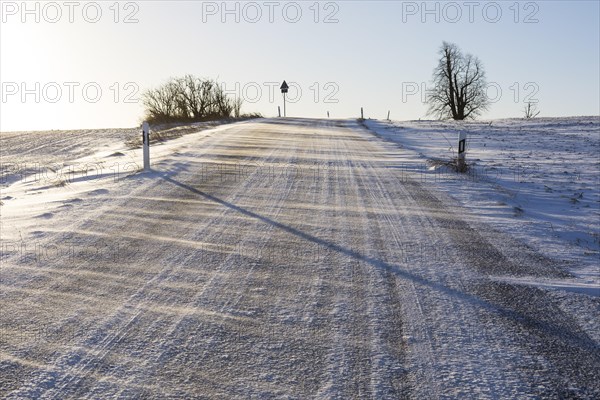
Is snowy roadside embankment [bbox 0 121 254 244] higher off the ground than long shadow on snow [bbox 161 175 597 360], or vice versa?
snowy roadside embankment [bbox 0 121 254 244]

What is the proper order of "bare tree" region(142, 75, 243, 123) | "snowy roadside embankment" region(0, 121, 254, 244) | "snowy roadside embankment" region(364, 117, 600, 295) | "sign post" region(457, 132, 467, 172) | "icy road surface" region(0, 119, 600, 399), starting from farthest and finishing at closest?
"bare tree" region(142, 75, 243, 123)
"sign post" region(457, 132, 467, 172)
"snowy roadside embankment" region(0, 121, 254, 244)
"snowy roadside embankment" region(364, 117, 600, 295)
"icy road surface" region(0, 119, 600, 399)

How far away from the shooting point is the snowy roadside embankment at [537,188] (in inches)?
246

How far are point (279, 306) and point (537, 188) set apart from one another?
802cm

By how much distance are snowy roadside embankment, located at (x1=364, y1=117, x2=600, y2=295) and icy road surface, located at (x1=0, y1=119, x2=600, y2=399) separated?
1.42 ft

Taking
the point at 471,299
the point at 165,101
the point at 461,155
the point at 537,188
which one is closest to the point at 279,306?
the point at 471,299

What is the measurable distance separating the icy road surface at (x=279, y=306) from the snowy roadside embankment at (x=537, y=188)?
17.0 inches

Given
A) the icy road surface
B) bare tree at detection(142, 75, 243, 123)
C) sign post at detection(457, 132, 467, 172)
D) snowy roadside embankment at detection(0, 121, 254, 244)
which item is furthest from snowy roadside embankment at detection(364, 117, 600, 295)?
bare tree at detection(142, 75, 243, 123)

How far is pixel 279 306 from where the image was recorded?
4.20m

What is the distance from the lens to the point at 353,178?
10.5 m

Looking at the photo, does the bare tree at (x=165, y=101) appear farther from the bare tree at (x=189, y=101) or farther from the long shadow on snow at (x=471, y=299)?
the long shadow on snow at (x=471, y=299)

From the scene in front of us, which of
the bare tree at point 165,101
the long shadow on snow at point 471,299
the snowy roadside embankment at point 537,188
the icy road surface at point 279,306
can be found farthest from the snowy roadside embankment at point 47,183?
the bare tree at point 165,101

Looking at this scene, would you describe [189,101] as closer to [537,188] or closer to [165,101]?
[165,101]

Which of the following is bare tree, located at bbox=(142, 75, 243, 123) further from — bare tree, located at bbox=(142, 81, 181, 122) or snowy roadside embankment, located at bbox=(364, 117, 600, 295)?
snowy roadside embankment, located at bbox=(364, 117, 600, 295)

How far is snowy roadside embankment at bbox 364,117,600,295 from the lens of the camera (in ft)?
20.5
